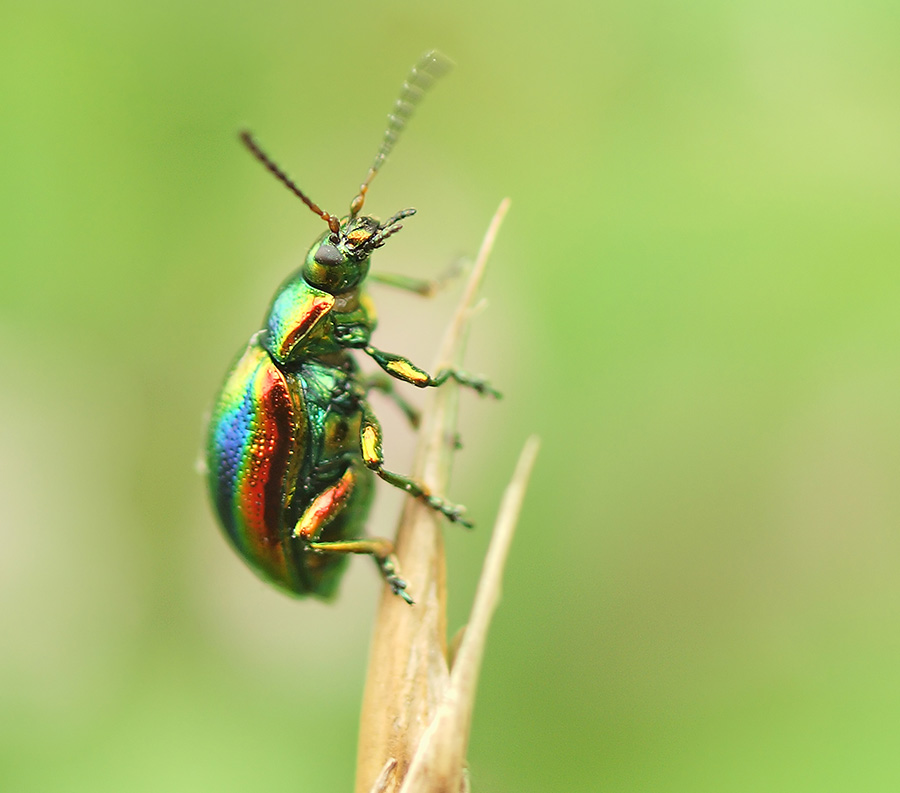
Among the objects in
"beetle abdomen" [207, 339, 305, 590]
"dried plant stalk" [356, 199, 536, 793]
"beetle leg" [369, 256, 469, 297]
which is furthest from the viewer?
"beetle leg" [369, 256, 469, 297]

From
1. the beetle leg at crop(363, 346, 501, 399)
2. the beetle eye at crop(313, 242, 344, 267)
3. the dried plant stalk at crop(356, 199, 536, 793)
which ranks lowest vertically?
the dried plant stalk at crop(356, 199, 536, 793)

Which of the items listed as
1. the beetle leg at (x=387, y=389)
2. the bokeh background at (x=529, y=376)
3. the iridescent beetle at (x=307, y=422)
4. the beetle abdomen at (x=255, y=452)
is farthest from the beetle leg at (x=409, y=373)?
the bokeh background at (x=529, y=376)

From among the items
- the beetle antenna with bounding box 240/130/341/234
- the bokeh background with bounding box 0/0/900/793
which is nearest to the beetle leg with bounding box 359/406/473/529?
the beetle antenna with bounding box 240/130/341/234

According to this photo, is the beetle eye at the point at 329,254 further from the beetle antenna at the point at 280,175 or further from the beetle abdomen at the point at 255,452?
the beetle abdomen at the point at 255,452

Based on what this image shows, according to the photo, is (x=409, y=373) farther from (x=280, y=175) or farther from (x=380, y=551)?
(x=280, y=175)

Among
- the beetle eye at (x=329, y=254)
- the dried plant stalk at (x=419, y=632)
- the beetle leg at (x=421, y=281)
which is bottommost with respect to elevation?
the dried plant stalk at (x=419, y=632)

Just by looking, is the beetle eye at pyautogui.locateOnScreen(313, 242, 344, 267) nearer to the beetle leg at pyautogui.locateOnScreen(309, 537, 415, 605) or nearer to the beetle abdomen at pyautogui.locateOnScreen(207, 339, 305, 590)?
the beetle abdomen at pyautogui.locateOnScreen(207, 339, 305, 590)

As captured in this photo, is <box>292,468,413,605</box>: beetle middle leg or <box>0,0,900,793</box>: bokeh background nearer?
<box>292,468,413,605</box>: beetle middle leg

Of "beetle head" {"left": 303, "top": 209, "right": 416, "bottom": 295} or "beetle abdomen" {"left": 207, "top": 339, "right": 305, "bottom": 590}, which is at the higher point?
"beetle head" {"left": 303, "top": 209, "right": 416, "bottom": 295}

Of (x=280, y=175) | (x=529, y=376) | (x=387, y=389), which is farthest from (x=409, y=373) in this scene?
(x=529, y=376)
